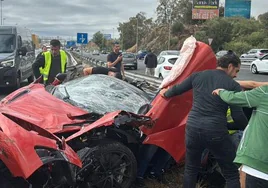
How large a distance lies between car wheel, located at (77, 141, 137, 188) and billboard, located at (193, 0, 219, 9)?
72476 mm

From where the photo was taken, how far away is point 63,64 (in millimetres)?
7426

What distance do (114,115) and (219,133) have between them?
1.00 meters

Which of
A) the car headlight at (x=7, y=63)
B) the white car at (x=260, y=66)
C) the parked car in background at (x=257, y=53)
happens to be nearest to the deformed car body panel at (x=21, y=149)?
the car headlight at (x=7, y=63)

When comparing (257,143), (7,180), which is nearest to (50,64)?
(7,180)

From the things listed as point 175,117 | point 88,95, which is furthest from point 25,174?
point 88,95

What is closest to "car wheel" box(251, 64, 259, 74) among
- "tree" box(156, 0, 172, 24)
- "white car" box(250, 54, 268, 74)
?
"white car" box(250, 54, 268, 74)

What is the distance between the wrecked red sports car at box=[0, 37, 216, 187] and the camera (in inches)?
144

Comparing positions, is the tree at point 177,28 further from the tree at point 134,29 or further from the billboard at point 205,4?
the tree at point 134,29

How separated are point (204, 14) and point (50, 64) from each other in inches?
2755

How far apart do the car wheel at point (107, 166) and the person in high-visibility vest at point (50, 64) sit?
382 cm

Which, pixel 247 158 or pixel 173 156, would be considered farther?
pixel 173 156

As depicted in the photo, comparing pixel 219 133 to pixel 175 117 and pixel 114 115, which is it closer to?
pixel 175 117

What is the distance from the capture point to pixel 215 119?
343 cm

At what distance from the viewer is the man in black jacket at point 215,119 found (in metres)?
3.42
